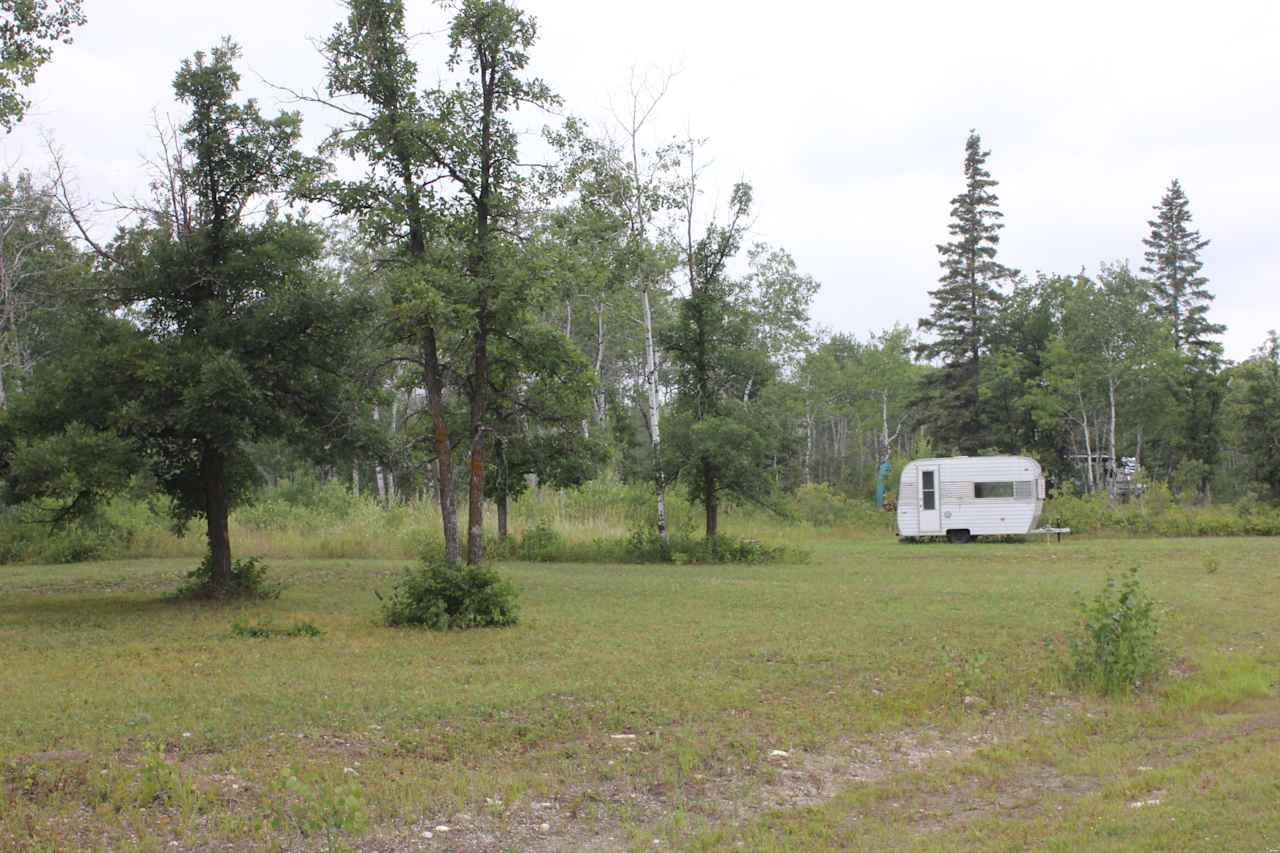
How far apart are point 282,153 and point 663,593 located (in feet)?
28.7

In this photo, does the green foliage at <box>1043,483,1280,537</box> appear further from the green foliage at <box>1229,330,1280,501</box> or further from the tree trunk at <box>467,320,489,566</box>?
the tree trunk at <box>467,320,489,566</box>

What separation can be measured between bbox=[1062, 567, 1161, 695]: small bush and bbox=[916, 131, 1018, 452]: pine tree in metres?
37.0

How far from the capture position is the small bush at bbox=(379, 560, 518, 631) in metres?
13.2

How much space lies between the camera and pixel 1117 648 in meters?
9.86

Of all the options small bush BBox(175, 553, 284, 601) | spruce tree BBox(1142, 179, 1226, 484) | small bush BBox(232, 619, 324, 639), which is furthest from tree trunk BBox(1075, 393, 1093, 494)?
small bush BBox(232, 619, 324, 639)

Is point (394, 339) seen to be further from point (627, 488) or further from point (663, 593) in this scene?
point (627, 488)

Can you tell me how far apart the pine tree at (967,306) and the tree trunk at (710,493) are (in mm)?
24062

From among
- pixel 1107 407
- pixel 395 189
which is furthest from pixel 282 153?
pixel 1107 407

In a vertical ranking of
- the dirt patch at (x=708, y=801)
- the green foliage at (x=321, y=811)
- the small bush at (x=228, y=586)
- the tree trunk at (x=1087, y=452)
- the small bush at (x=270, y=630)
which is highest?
the tree trunk at (x=1087, y=452)

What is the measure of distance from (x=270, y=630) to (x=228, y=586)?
4174 mm


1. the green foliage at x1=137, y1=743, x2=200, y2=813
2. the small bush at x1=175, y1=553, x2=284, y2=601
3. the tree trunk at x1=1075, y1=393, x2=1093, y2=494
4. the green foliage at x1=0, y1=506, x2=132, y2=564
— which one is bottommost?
the green foliage at x1=137, y1=743, x2=200, y2=813

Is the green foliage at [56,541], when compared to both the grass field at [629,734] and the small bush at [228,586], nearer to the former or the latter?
the small bush at [228,586]

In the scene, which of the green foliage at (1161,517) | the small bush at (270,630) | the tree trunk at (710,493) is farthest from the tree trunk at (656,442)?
the green foliage at (1161,517)

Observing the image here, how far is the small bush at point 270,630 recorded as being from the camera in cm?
1210
